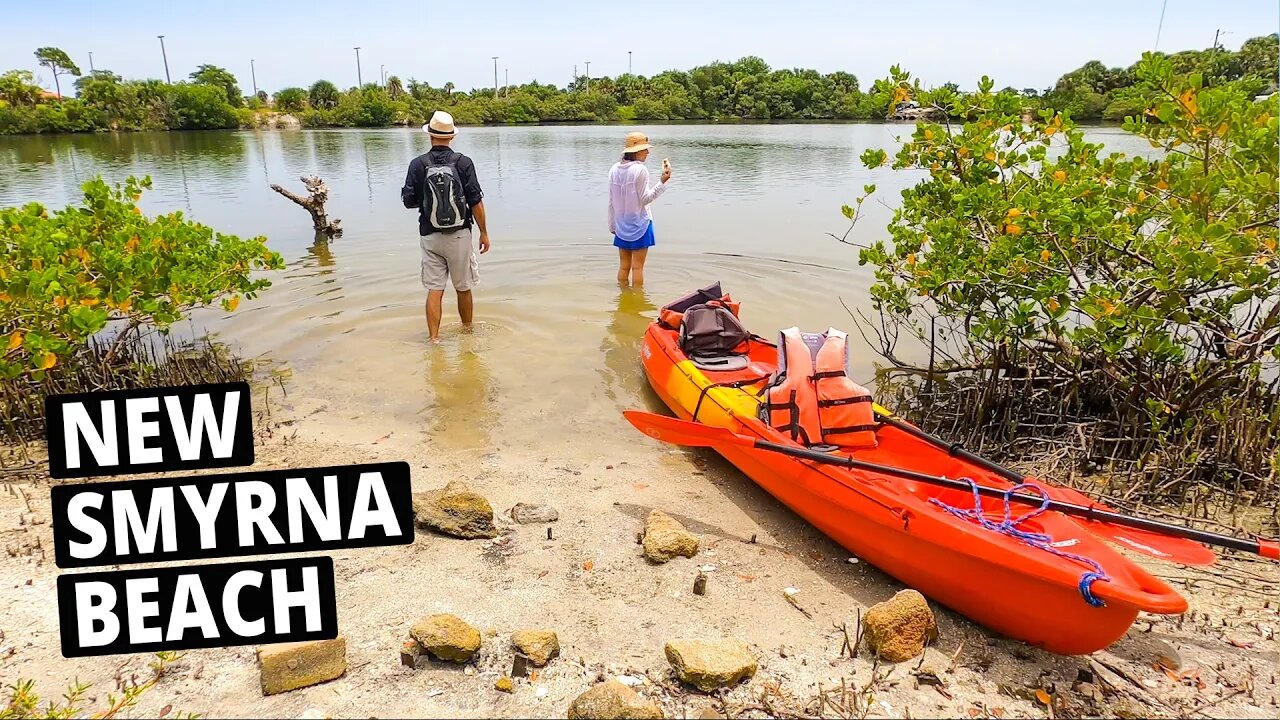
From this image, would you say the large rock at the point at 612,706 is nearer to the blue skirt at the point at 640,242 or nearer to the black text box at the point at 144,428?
the black text box at the point at 144,428

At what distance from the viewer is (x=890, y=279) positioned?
217 inches

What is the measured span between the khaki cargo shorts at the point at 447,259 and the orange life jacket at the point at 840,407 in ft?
13.3

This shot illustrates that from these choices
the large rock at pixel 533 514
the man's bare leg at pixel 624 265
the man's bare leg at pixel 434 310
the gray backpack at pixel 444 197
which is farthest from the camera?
the man's bare leg at pixel 624 265

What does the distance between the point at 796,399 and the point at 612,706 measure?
2.53m

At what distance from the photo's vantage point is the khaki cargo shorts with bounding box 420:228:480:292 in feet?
23.2

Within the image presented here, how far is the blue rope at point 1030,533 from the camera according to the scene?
2.80 m

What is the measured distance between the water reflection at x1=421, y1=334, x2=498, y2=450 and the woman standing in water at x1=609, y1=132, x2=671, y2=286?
231cm

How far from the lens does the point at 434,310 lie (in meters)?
7.50

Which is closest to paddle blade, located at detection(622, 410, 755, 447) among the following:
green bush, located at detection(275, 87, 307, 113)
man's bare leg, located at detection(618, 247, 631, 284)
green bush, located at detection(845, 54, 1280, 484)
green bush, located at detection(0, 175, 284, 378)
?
green bush, located at detection(845, 54, 1280, 484)

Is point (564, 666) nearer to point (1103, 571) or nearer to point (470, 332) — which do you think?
point (1103, 571)

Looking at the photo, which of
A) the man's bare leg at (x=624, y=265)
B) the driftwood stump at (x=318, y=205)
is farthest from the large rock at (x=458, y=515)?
the driftwood stump at (x=318, y=205)

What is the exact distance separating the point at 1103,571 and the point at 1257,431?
2.16m

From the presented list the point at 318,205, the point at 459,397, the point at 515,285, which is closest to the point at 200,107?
the point at 318,205

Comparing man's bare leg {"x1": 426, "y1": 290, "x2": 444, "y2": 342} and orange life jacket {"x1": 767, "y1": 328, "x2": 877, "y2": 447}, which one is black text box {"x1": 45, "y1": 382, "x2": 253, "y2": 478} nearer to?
orange life jacket {"x1": 767, "y1": 328, "x2": 877, "y2": 447}
